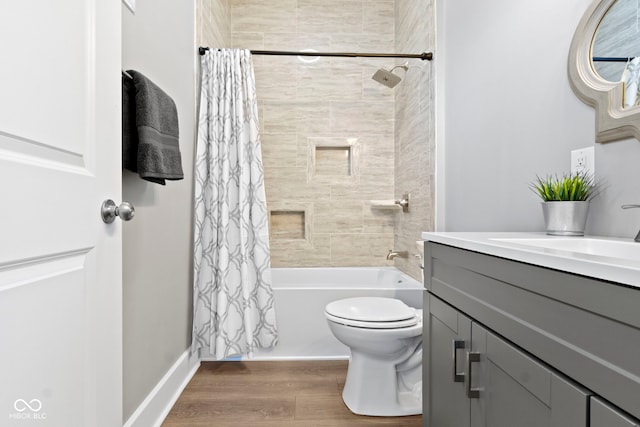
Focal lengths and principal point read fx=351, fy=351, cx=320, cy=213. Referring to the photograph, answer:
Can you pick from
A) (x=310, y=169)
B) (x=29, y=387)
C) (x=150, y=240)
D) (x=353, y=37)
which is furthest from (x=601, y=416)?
(x=353, y=37)

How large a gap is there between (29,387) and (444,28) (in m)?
2.33

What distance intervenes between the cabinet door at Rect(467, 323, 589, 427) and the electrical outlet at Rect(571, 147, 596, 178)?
641 millimetres

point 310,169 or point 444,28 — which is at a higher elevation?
point 444,28

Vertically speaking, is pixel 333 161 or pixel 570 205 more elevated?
pixel 333 161

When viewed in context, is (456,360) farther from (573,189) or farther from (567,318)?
(573,189)

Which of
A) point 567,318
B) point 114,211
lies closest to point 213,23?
point 114,211

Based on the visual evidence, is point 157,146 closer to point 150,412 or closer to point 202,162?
point 202,162

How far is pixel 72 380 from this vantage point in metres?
0.74

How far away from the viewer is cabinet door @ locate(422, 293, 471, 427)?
0.92 metres

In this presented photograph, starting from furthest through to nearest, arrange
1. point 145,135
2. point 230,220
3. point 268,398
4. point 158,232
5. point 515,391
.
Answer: point 230,220 → point 268,398 → point 158,232 → point 145,135 → point 515,391

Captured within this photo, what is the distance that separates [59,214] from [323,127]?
2.50 meters

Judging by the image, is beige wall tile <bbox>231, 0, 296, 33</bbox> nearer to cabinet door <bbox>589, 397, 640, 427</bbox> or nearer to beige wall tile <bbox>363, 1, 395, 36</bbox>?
beige wall tile <bbox>363, 1, 395, 36</bbox>

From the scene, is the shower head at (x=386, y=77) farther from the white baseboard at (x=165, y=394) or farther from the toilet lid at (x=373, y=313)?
the white baseboard at (x=165, y=394)

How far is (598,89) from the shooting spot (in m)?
1.03
